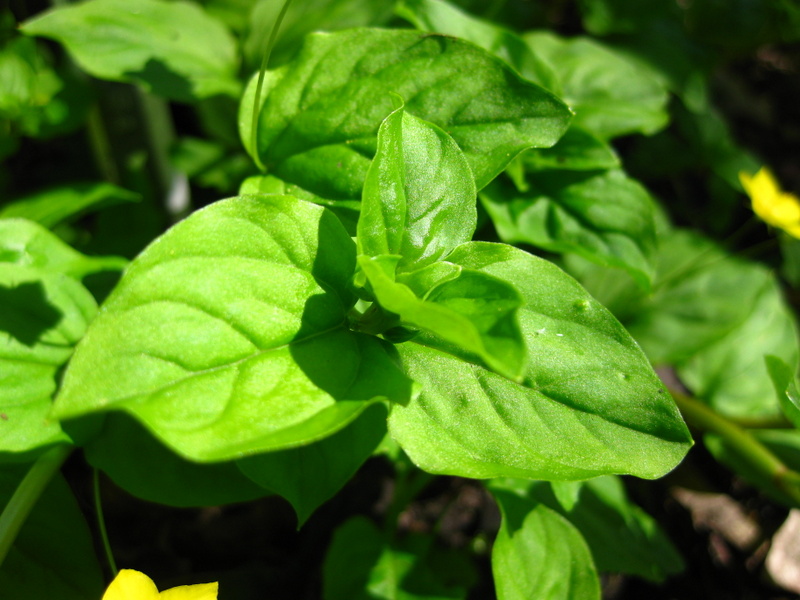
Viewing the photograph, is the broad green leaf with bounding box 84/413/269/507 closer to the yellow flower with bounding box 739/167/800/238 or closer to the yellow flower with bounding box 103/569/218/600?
the yellow flower with bounding box 103/569/218/600

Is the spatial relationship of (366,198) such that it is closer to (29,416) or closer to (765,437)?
(29,416)

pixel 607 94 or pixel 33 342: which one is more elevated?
pixel 607 94

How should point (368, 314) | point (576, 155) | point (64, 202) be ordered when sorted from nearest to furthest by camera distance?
point (368, 314)
point (576, 155)
point (64, 202)

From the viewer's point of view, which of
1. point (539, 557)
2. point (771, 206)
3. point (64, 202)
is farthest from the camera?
point (771, 206)

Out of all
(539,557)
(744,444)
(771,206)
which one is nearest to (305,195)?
(539,557)

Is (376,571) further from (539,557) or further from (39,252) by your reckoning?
(39,252)

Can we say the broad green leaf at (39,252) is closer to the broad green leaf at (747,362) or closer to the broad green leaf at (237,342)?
the broad green leaf at (237,342)

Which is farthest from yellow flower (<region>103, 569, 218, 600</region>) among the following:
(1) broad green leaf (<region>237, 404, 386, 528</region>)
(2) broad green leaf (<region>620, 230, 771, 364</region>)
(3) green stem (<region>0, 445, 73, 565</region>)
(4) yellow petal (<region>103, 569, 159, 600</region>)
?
(2) broad green leaf (<region>620, 230, 771, 364</region>)
